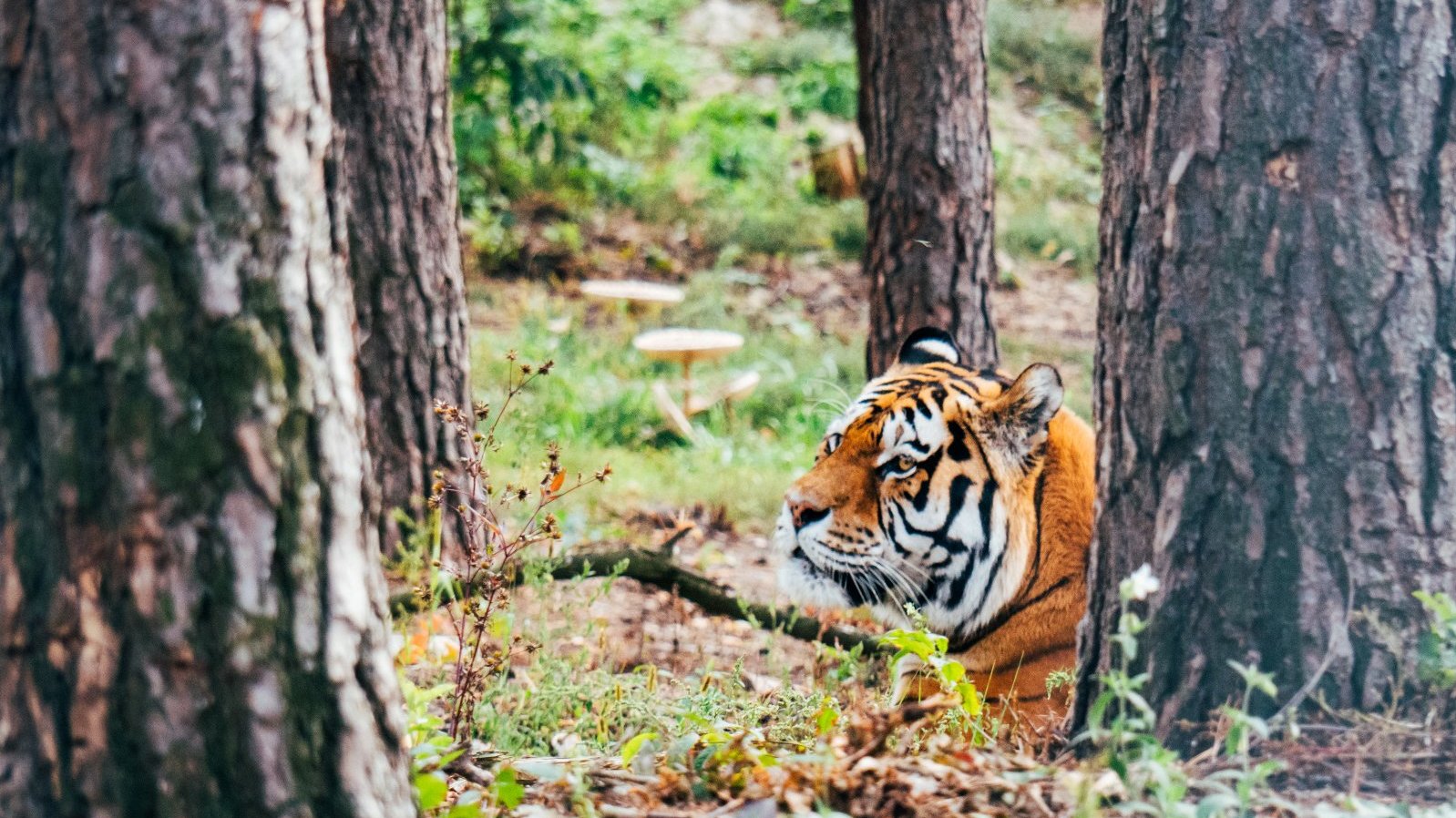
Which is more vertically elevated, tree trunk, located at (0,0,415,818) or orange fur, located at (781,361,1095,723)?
tree trunk, located at (0,0,415,818)

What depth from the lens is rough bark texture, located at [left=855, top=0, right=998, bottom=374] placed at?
558cm

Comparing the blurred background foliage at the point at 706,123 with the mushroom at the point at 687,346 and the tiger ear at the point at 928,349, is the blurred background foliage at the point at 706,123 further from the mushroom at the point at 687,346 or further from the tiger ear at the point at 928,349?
the tiger ear at the point at 928,349

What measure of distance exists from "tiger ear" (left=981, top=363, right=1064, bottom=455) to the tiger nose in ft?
1.65

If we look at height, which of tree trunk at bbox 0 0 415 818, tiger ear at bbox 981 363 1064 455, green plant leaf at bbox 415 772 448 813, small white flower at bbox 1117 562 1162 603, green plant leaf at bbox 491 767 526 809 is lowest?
green plant leaf at bbox 415 772 448 813

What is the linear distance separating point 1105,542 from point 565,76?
841 centimetres

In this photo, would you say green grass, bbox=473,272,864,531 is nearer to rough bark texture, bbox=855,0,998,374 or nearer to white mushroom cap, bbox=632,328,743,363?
white mushroom cap, bbox=632,328,743,363

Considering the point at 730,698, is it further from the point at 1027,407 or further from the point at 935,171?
the point at 935,171

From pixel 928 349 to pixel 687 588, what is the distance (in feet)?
3.80

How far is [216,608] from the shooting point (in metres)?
1.77

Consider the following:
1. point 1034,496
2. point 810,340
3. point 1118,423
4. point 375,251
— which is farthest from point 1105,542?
point 810,340

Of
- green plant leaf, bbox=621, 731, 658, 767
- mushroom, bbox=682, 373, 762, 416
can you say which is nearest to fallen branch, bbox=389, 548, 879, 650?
green plant leaf, bbox=621, 731, 658, 767

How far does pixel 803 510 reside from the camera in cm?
378

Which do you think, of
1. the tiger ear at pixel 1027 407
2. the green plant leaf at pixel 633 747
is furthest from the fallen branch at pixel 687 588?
the green plant leaf at pixel 633 747

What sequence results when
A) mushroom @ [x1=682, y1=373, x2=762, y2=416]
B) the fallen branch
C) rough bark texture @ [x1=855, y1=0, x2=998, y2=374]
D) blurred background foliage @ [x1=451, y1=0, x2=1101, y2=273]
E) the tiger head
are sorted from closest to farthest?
the tiger head, the fallen branch, rough bark texture @ [x1=855, y1=0, x2=998, y2=374], mushroom @ [x1=682, y1=373, x2=762, y2=416], blurred background foliage @ [x1=451, y1=0, x2=1101, y2=273]
